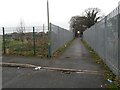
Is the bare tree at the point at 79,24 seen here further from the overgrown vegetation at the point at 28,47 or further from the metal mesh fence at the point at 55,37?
the overgrown vegetation at the point at 28,47

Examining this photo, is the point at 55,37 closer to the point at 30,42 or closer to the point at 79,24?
→ the point at 30,42

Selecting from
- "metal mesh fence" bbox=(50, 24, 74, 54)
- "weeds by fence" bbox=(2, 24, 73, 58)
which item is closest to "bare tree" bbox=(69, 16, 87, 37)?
"metal mesh fence" bbox=(50, 24, 74, 54)

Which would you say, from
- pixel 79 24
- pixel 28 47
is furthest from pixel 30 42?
pixel 79 24

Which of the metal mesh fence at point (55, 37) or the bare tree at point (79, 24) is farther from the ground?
the bare tree at point (79, 24)

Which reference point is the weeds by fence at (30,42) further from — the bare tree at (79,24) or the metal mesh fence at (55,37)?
the bare tree at (79,24)

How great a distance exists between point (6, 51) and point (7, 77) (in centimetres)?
805

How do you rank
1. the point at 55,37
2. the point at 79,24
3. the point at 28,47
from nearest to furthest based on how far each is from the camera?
the point at 28,47 → the point at 55,37 → the point at 79,24

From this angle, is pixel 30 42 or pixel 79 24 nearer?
pixel 30 42

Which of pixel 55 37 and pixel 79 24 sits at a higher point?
pixel 79 24

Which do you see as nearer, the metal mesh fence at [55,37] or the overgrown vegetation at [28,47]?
the overgrown vegetation at [28,47]

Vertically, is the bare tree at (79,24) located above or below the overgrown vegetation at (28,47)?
above

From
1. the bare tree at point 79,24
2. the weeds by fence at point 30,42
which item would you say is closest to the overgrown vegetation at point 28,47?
the weeds by fence at point 30,42

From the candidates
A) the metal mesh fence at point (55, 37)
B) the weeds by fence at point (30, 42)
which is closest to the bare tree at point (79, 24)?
the metal mesh fence at point (55, 37)

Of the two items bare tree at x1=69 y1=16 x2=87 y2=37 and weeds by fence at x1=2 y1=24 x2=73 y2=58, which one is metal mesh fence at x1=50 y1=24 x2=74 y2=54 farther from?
bare tree at x1=69 y1=16 x2=87 y2=37
